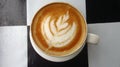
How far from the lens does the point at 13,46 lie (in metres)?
0.66

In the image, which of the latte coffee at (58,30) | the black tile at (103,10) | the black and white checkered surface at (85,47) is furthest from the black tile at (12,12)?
the black tile at (103,10)

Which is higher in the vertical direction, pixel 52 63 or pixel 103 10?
pixel 103 10

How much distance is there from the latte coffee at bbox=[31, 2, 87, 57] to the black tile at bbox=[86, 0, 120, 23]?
9 centimetres

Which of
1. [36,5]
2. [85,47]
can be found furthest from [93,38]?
[36,5]

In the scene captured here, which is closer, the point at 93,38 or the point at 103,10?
the point at 93,38

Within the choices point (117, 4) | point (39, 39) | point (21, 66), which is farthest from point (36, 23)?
point (117, 4)

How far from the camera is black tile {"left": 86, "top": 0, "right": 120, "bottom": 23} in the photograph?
69cm

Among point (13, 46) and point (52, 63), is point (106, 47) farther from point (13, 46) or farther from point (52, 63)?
point (13, 46)

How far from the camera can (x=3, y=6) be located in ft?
2.25

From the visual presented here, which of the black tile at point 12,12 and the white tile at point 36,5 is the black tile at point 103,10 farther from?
the black tile at point 12,12

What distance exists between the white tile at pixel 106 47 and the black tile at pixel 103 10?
Result: 22 millimetres

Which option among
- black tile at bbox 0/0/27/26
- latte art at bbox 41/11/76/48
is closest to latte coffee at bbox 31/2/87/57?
latte art at bbox 41/11/76/48

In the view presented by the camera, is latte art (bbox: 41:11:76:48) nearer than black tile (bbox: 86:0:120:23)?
Yes

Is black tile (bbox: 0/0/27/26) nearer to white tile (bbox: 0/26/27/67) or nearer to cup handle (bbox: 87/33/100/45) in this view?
white tile (bbox: 0/26/27/67)
